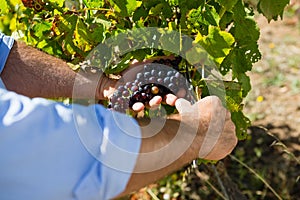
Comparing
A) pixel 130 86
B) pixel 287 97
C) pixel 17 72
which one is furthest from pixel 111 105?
pixel 287 97

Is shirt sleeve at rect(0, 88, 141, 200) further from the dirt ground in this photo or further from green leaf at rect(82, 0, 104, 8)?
the dirt ground

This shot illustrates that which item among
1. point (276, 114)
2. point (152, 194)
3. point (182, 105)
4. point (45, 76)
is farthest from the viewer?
point (276, 114)

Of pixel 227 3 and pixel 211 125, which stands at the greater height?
pixel 227 3

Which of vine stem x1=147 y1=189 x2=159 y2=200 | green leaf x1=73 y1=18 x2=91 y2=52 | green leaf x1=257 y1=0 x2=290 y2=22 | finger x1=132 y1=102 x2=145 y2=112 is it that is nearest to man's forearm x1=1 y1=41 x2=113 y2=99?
green leaf x1=73 y1=18 x2=91 y2=52

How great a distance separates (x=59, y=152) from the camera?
1169 mm

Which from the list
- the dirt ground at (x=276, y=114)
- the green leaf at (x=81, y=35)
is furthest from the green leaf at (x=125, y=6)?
the dirt ground at (x=276, y=114)

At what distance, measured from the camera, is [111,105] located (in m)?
1.77

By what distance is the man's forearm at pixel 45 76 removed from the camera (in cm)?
188

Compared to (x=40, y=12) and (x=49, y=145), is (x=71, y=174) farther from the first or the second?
(x=40, y=12)

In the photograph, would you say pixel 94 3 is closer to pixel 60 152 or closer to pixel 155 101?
pixel 155 101

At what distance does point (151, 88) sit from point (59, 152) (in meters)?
0.57

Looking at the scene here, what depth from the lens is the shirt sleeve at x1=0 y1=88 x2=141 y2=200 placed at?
114 centimetres

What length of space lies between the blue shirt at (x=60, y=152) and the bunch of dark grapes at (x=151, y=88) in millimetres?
444

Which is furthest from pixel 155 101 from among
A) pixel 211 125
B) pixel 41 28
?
pixel 41 28
